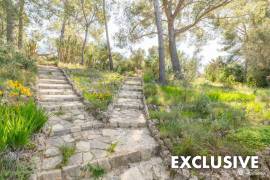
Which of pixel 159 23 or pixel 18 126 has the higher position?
pixel 159 23

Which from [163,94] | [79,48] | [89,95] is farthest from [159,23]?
[79,48]

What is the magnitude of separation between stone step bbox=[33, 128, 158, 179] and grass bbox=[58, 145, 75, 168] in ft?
0.15

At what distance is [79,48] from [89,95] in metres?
12.5

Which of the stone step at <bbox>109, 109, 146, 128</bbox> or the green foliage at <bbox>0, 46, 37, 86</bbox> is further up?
the green foliage at <bbox>0, 46, 37, 86</bbox>

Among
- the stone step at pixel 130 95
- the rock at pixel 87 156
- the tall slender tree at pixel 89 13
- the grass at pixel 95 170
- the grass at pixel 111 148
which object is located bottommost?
the grass at pixel 95 170

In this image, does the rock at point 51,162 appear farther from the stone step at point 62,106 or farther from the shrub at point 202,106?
the shrub at point 202,106

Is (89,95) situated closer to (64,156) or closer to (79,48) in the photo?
(64,156)

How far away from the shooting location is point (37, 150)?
3.21 m

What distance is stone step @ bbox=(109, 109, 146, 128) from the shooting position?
4.64 m

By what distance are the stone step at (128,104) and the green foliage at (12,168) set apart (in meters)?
3.25

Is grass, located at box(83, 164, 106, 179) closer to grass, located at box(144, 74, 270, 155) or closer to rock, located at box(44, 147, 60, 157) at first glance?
rock, located at box(44, 147, 60, 157)

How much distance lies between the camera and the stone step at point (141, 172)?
3061 mm

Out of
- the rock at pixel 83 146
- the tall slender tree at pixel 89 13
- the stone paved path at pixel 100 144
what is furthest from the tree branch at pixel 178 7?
the rock at pixel 83 146

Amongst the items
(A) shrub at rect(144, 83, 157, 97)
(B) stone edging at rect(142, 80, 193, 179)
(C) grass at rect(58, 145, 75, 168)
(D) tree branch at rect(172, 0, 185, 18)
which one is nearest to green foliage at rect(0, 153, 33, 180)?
(C) grass at rect(58, 145, 75, 168)
